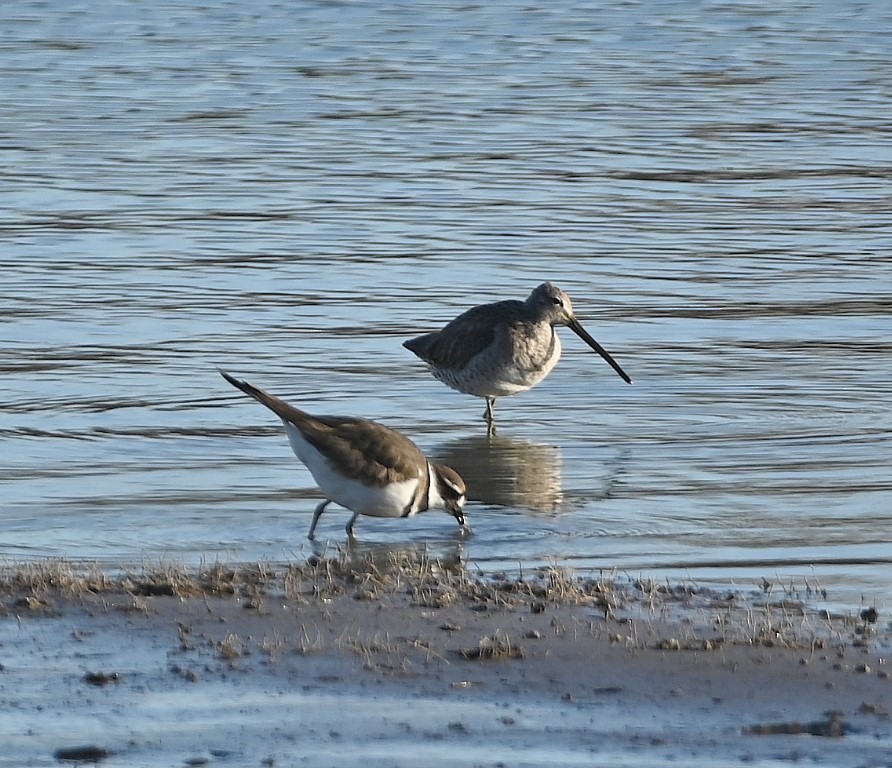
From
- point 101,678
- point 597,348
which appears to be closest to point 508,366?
point 597,348

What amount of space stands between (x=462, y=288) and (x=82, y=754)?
9694 millimetres

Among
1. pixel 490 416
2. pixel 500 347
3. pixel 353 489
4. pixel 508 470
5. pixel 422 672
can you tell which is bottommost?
pixel 490 416

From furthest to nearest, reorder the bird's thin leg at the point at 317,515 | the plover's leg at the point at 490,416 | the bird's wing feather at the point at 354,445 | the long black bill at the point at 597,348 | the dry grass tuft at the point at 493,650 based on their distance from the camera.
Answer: the long black bill at the point at 597,348
the plover's leg at the point at 490,416
the bird's thin leg at the point at 317,515
the bird's wing feather at the point at 354,445
the dry grass tuft at the point at 493,650

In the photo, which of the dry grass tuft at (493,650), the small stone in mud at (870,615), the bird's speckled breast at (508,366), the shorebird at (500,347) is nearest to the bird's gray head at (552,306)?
the shorebird at (500,347)

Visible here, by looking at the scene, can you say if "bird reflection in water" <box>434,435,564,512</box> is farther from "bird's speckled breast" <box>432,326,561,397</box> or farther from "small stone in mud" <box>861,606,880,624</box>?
"small stone in mud" <box>861,606,880,624</box>

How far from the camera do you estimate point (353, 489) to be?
858 centimetres

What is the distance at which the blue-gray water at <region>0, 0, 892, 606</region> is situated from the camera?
9.39 metres

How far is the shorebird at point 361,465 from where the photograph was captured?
8570 mm

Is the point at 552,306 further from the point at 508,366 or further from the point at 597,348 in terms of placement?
Answer: the point at 508,366

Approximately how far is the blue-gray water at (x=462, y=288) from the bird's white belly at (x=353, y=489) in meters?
0.32

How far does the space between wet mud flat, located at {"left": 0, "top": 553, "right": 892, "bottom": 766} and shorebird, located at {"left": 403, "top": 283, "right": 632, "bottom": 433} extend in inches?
161

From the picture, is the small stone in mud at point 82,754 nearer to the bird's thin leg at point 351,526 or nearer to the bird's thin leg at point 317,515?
the bird's thin leg at point 317,515

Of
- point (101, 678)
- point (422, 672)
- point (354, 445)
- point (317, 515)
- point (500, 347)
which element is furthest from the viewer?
point (500, 347)

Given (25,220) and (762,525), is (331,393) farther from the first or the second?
(25,220)
